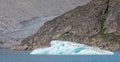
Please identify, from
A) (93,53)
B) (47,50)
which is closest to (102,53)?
(93,53)

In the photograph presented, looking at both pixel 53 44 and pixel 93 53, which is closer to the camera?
pixel 93 53

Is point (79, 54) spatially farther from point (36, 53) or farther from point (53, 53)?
point (36, 53)

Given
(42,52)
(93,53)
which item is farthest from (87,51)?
(42,52)

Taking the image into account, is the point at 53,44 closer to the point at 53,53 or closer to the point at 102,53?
the point at 53,53

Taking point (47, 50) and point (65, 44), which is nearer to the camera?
point (65, 44)

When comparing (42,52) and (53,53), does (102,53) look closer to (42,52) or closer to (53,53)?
(53,53)

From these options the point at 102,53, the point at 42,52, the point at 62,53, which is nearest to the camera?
the point at 102,53

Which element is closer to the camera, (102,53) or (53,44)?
(102,53)

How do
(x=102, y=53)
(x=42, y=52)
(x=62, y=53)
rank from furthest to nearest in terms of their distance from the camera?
(x=42, y=52) → (x=62, y=53) → (x=102, y=53)
